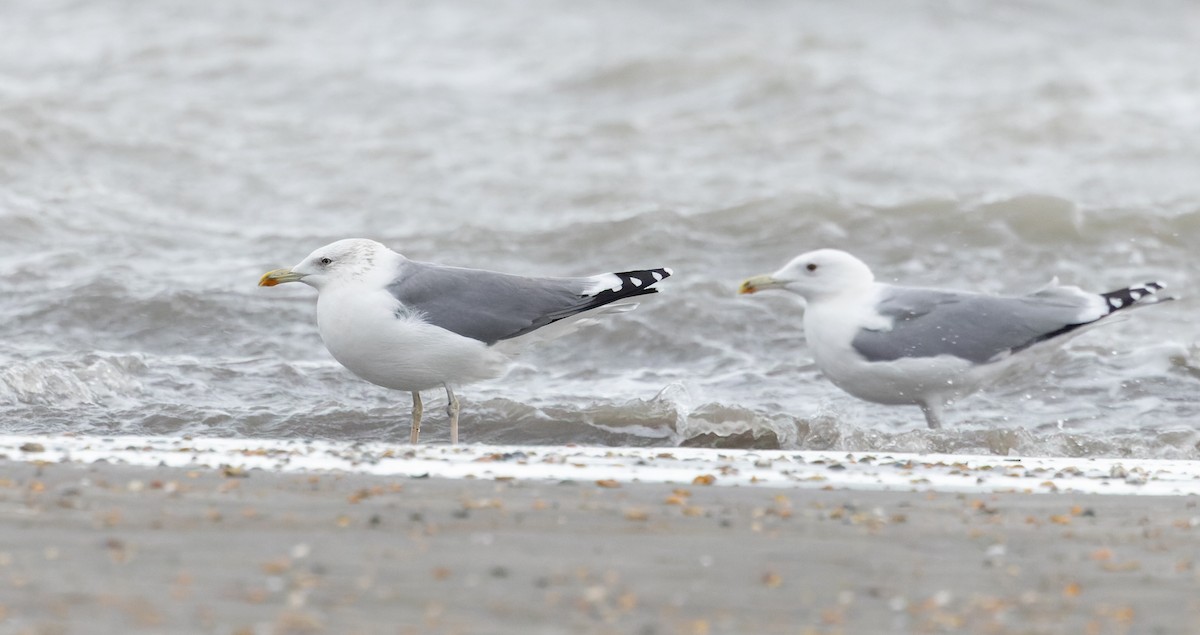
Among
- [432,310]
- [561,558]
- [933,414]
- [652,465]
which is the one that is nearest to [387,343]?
[432,310]

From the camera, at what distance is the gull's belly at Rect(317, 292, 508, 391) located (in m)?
5.66

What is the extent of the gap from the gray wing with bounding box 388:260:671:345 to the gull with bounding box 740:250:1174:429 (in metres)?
0.80

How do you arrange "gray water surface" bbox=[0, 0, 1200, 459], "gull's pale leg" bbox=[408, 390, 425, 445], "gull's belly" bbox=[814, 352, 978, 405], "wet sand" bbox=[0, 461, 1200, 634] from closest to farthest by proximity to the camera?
"wet sand" bbox=[0, 461, 1200, 634], "gull's pale leg" bbox=[408, 390, 425, 445], "gull's belly" bbox=[814, 352, 978, 405], "gray water surface" bbox=[0, 0, 1200, 459]

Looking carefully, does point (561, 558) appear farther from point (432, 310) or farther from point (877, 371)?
point (877, 371)

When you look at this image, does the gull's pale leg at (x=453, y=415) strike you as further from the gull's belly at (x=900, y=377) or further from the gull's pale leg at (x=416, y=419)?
the gull's belly at (x=900, y=377)

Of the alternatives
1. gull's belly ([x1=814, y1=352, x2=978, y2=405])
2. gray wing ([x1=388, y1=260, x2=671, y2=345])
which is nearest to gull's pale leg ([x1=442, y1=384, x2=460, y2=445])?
gray wing ([x1=388, y1=260, x2=671, y2=345])

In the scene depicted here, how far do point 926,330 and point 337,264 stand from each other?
7.75ft

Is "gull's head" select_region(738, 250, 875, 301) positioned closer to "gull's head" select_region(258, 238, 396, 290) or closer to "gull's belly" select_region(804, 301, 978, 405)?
"gull's belly" select_region(804, 301, 978, 405)

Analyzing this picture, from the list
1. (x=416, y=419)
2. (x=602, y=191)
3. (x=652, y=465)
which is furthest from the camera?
(x=602, y=191)

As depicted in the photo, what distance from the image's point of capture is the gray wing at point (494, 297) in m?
5.80

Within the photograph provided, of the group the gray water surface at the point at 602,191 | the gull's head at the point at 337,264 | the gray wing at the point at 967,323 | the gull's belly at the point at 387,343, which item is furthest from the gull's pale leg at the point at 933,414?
the gull's head at the point at 337,264

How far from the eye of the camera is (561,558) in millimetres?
3238

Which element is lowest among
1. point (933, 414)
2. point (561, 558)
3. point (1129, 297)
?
→ point (561, 558)

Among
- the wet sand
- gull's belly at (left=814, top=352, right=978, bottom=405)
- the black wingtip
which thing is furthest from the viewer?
the black wingtip
